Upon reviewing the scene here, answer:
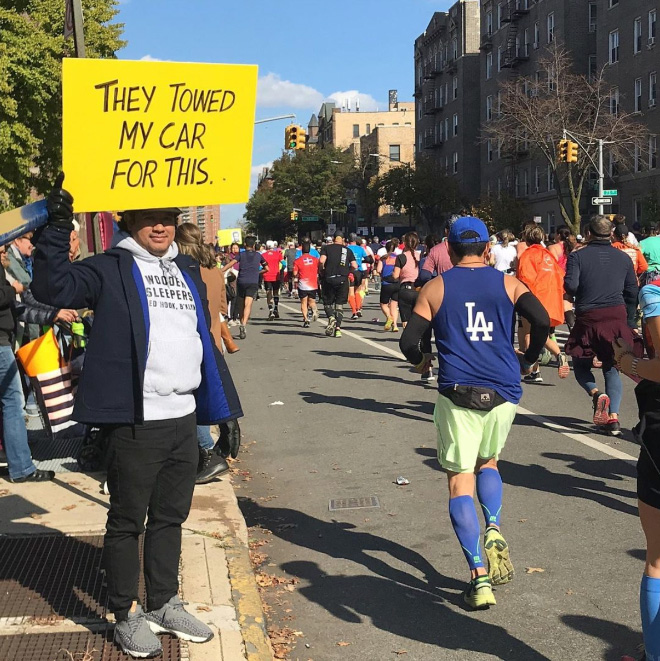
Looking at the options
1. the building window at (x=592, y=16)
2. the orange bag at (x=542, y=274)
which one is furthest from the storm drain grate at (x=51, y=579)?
the building window at (x=592, y=16)

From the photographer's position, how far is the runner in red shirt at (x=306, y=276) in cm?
2191

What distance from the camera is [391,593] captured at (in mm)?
5270

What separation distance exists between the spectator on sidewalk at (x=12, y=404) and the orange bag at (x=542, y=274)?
6.71m

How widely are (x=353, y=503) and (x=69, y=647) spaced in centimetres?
316

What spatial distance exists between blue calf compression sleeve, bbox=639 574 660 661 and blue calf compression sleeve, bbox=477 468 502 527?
143 cm

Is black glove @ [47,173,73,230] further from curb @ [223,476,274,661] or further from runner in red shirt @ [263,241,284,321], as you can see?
runner in red shirt @ [263,241,284,321]

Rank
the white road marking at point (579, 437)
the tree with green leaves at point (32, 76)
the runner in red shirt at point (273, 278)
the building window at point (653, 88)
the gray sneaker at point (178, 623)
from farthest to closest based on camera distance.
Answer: the building window at point (653, 88), the tree with green leaves at point (32, 76), the runner in red shirt at point (273, 278), the white road marking at point (579, 437), the gray sneaker at point (178, 623)

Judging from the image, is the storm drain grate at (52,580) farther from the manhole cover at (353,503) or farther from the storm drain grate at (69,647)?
the manhole cover at (353,503)

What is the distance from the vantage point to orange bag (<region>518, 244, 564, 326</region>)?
12.0 meters

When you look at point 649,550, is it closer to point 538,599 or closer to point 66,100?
point 538,599

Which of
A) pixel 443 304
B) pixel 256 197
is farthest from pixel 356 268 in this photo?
pixel 256 197

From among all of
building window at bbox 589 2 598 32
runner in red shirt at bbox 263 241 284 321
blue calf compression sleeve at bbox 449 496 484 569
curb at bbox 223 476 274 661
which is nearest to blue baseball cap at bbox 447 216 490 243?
blue calf compression sleeve at bbox 449 496 484 569

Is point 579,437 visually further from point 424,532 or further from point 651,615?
point 651,615

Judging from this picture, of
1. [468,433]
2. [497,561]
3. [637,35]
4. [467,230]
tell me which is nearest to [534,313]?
[467,230]
